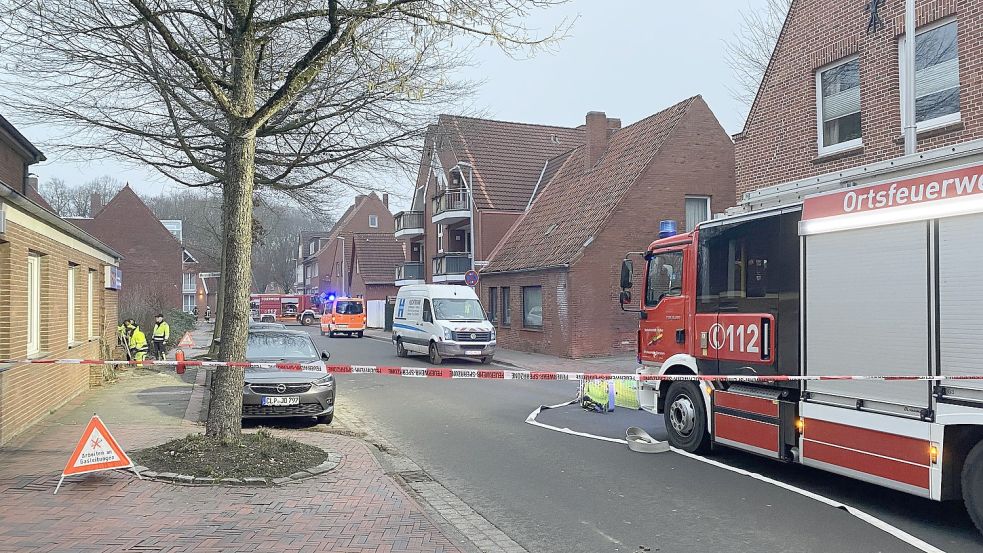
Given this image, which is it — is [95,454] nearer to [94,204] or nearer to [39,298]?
[39,298]

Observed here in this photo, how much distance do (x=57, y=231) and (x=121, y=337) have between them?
1004 cm

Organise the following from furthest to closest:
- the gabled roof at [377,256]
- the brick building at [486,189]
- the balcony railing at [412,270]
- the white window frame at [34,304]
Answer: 1. the gabled roof at [377,256]
2. the balcony railing at [412,270]
3. the brick building at [486,189]
4. the white window frame at [34,304]

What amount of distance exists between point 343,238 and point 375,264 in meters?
10.8

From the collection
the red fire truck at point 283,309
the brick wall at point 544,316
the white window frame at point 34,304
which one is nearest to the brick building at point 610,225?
the brick wall at point 544,316

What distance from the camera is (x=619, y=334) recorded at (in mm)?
25266

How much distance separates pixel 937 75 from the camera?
467 inches

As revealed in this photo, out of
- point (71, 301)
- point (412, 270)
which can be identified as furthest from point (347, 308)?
point (71, 301)

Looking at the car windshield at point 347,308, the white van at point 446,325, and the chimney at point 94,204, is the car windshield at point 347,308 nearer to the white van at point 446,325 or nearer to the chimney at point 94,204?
the white van at point 446,325

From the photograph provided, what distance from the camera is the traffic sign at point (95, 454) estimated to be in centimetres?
688

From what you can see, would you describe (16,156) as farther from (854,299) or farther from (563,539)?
(854,299)

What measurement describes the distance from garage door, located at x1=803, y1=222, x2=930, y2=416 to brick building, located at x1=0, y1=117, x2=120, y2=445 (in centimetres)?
817

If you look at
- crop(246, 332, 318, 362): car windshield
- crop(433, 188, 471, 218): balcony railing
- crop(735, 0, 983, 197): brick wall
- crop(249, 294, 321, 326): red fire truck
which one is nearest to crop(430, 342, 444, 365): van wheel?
crop(246, 332, 318, 362): car windshield

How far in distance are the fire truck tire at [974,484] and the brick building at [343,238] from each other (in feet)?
207

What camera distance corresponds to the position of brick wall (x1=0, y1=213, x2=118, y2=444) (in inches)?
343
